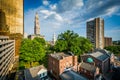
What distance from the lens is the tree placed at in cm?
3198

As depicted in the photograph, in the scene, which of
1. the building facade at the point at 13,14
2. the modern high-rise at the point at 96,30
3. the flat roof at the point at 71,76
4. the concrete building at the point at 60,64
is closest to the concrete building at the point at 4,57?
the building facade at the point at 13,14

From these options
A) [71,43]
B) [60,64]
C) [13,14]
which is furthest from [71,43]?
[13,14]

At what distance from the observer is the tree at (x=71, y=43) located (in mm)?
31977

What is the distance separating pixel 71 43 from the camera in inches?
1289

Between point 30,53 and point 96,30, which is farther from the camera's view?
point 96,30

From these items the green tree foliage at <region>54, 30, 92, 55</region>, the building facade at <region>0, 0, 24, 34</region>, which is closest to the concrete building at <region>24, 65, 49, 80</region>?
the building facade at <region>0, 0, 24, 34</region>

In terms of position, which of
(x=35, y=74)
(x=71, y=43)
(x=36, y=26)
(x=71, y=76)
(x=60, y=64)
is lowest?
(x=35, y=74)

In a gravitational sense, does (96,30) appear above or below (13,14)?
above

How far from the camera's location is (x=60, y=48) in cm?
3184

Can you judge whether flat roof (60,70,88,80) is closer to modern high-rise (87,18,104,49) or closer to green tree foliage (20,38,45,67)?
green tree foliage (20,38,45,67)

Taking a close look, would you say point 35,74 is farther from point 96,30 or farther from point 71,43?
point 96,30

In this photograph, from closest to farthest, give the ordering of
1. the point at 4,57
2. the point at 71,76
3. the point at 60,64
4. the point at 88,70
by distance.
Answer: the point at 4,57 → the point at 71,76 → the point at 60,64 → the point at 88,70

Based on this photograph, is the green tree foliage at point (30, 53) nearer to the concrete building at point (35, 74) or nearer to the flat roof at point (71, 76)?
the concrete building at point (35, 74)

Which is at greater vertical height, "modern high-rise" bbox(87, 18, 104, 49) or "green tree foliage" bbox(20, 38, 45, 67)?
"modern high-rise" bbox(87, 18, 104, 49)
